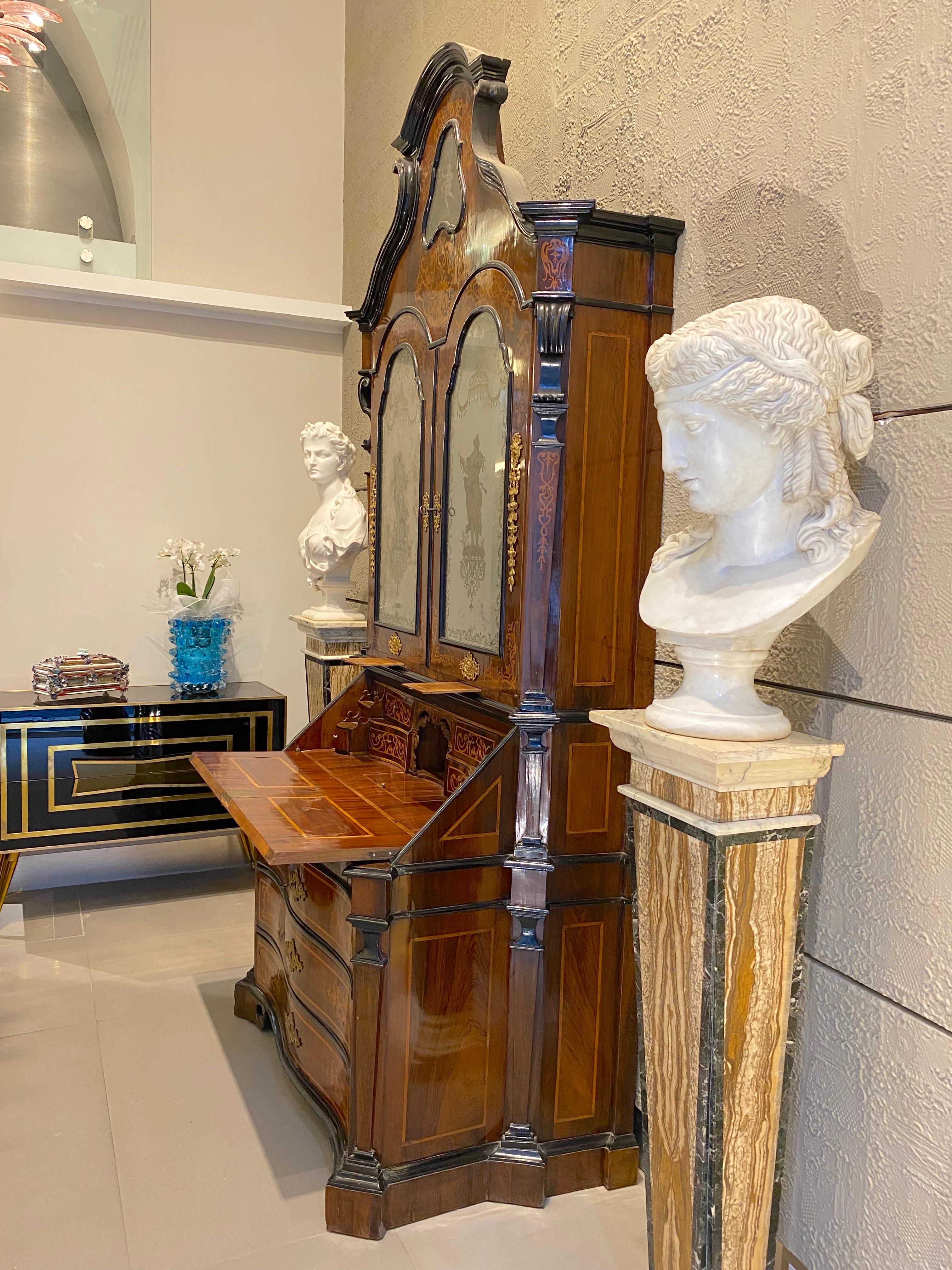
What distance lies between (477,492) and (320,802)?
861 mm

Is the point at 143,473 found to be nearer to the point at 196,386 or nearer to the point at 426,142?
the point at 196,386

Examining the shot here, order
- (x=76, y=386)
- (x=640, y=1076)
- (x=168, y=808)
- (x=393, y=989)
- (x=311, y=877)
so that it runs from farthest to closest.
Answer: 1. (x=76, y=386)
2. (x=168, y=808)
3. (x=311, y=877)
4. (x=393, y=989)
5. (x=640, y=1076)

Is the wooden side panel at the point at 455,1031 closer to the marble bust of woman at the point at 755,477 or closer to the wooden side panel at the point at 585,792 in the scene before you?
the wooden side panel at the point at 585,792

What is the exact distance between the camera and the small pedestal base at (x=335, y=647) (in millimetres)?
3643

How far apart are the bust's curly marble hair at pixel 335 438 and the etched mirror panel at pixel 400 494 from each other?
54 cm

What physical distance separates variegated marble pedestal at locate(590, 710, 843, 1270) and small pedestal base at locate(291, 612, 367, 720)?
2.15 meters

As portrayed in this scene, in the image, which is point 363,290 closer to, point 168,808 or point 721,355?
point 168,808

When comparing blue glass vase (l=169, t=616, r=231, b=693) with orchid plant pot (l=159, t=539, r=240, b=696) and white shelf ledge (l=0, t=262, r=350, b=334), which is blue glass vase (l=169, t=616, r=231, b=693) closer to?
orchid plant pot (l=159, t=539, r=240, b=696)

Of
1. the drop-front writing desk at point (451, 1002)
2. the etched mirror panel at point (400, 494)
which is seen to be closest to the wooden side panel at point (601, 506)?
the drop-front writing desk at point (451, 1002)

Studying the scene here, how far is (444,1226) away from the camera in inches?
82.8

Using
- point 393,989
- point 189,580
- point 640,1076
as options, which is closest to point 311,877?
point 393,989

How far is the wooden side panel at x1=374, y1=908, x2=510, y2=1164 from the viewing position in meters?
2.07

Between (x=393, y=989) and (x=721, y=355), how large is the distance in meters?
1.46

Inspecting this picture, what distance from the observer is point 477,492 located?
93.1 inches
